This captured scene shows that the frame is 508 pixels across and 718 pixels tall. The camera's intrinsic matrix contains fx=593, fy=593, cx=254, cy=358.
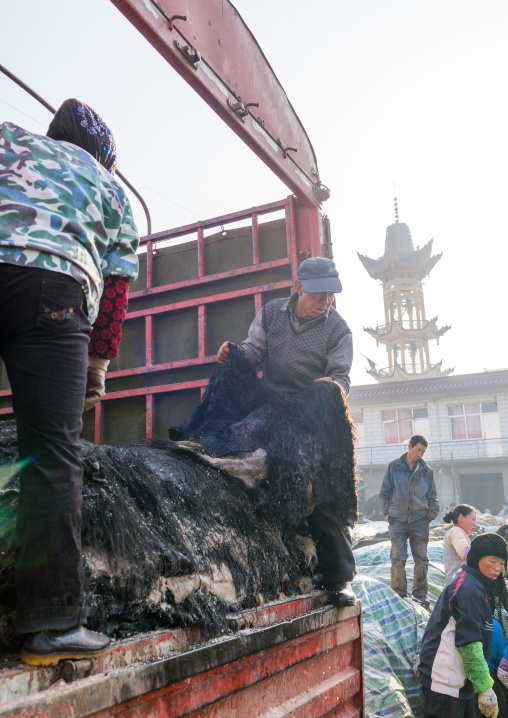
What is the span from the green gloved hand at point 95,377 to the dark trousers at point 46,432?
336mm

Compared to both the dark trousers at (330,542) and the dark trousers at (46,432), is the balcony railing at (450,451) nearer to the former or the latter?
the dark trousers at (330,542)

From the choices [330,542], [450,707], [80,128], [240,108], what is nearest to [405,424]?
[450,707]

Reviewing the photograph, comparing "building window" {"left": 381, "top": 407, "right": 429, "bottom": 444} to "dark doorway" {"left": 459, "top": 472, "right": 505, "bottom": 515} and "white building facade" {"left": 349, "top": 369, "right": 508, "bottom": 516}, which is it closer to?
"white building facade" {"left": 349, "top": 369, "right": 508, "bottom": 516}

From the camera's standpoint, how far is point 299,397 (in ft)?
7.97

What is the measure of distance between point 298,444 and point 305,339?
2.21 ft

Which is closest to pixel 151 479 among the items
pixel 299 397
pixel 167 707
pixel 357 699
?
pixel 167 707

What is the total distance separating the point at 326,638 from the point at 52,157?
1789mm

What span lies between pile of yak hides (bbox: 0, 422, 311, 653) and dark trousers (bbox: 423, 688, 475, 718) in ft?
6.04

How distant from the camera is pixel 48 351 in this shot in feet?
3.86

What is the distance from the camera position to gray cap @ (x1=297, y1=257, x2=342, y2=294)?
2725mm

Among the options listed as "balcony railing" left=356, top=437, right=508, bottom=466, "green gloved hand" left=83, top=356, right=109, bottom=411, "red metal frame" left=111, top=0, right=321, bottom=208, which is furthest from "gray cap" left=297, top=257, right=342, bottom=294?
"balcony railing" left=356, top=437, right=508, bottom=466

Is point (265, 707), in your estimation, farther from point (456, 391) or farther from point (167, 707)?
point (456, 391)

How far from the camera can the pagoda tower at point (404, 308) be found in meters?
34.5

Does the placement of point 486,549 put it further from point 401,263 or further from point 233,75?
point 401,263
